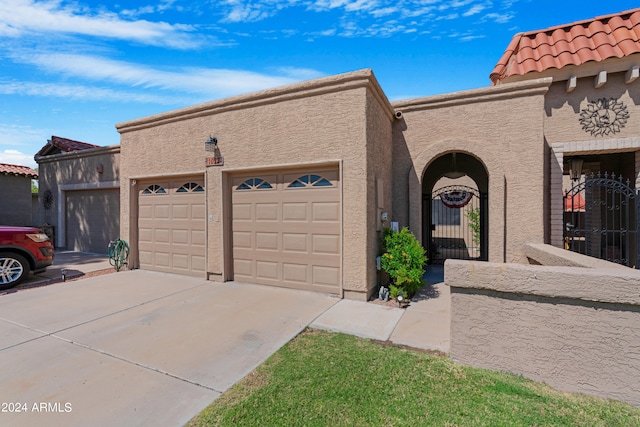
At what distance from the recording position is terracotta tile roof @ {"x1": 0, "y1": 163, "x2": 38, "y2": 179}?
13680mm

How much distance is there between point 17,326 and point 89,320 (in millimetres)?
968

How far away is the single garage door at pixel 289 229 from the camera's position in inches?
239

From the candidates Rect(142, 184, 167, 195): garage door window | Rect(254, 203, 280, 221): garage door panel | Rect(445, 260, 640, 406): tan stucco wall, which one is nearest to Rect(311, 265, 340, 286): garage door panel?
Rect(254, 203, 280, 221): garage door panel

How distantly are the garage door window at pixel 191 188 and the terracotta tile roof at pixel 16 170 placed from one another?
11.9m

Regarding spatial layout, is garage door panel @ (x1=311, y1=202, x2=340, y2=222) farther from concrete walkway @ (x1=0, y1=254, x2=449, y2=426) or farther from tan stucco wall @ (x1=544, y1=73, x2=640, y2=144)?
tan stucco wall @ (x1=544, y1=73, x2=640, y2=144)

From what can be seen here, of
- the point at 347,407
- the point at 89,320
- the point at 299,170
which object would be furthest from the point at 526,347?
the point at 89,320

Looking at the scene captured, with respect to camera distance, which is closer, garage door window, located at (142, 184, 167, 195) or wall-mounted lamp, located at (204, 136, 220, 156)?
wall-mounted lamp, located at (204, 136, 220, 156)

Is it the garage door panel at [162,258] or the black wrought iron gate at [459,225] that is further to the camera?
the black wrought iron gate at [459,225]

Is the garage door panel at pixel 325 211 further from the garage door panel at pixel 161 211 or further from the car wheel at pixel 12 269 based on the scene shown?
the car wheel at pixel 12 269

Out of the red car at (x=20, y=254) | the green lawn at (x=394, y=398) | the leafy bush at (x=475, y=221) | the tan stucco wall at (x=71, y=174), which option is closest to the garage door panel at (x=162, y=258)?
the red car at (x=20, y=254)

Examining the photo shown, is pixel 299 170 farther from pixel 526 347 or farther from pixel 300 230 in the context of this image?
pixel 526 347

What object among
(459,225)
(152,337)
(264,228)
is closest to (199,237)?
(264,228)

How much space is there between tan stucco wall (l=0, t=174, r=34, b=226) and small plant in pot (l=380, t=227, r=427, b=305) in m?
17.5

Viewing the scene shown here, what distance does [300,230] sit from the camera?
6.38 meters
